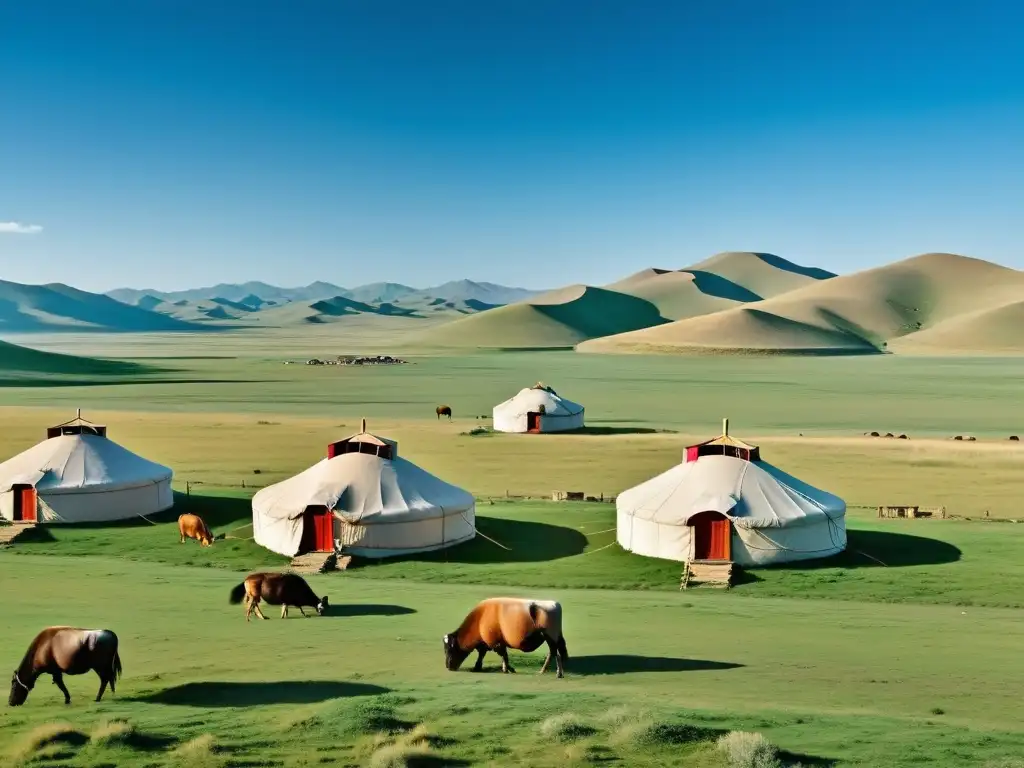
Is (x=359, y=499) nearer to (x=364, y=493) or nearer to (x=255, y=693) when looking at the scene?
(x=364, y=493)

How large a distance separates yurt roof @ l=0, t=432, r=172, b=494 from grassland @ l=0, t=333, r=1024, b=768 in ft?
3.90

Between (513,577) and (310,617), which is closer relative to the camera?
(310,617)

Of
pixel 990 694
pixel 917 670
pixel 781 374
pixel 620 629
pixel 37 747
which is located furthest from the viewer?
pixel 781 374

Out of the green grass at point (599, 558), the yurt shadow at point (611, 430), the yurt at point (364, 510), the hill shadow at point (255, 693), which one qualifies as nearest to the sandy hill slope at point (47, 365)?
the yurt shadow at point (611, 430)

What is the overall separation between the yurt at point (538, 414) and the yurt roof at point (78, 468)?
2114 centimetres

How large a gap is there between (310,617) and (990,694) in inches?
424

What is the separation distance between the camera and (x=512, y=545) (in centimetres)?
2339

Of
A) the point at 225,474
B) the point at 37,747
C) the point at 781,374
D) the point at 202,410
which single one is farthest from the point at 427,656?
the point at 781,374

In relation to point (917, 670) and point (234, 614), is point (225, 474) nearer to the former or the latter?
point (234, 614)

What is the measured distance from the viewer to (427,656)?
14570 mm

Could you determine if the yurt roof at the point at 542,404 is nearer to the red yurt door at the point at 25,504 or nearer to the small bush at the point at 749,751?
the red yurt door at the point at 25,504

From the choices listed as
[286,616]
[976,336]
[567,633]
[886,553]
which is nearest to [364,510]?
[286,616]

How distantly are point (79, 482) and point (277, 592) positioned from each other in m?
11.9

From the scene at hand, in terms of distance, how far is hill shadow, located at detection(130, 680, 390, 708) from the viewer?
1219cm
